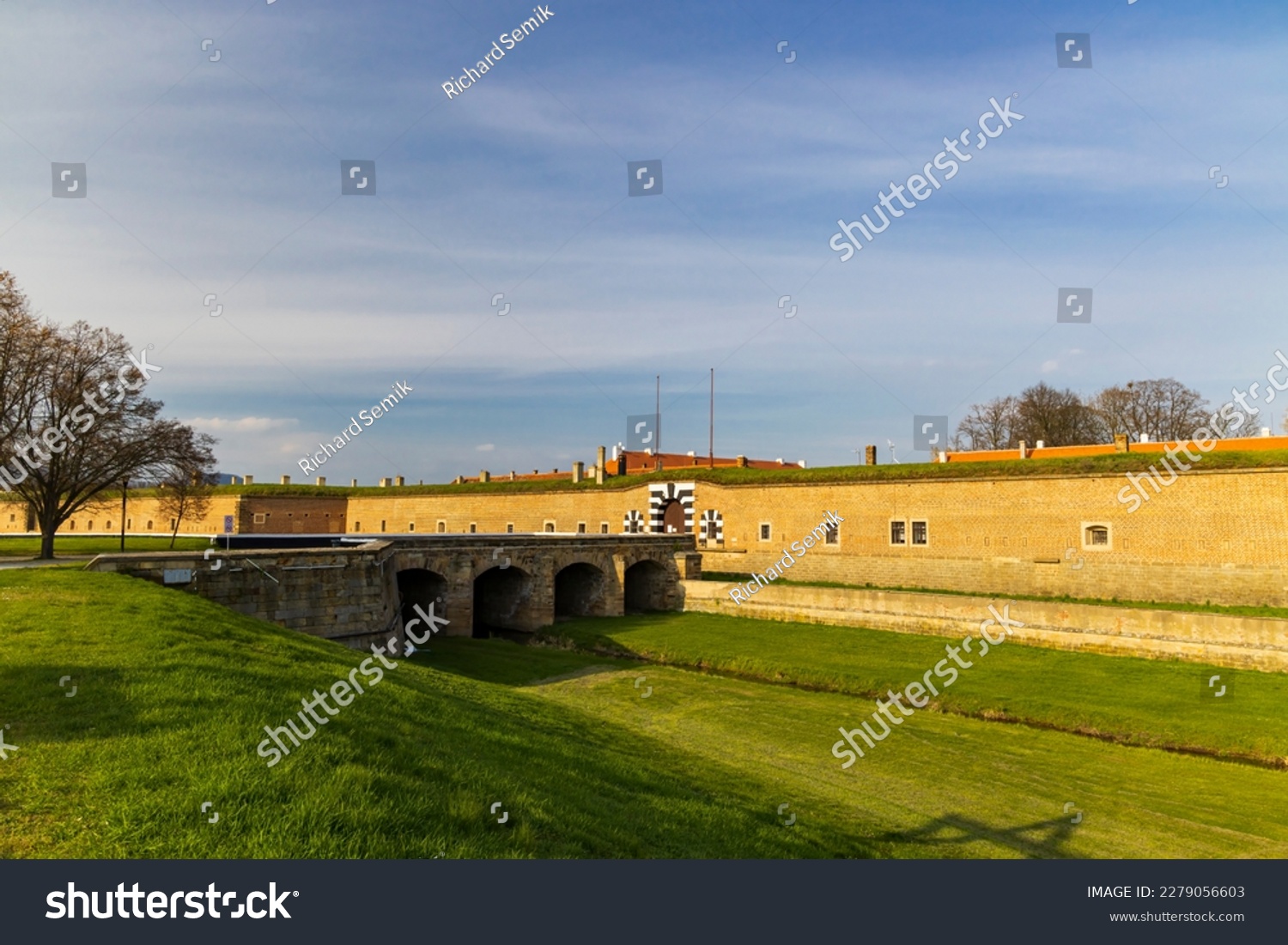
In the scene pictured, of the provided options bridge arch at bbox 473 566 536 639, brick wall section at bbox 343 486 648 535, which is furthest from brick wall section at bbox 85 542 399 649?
brick wall section at bbox 343 486 648 535

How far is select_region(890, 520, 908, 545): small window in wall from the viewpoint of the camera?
3180 centimetres

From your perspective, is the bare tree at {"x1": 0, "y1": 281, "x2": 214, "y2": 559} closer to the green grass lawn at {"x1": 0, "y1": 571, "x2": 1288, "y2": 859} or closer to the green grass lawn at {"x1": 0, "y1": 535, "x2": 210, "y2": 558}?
the green grass lawn at {"x1": 0, "y1": 535, "x2": 210, "y2": 558}

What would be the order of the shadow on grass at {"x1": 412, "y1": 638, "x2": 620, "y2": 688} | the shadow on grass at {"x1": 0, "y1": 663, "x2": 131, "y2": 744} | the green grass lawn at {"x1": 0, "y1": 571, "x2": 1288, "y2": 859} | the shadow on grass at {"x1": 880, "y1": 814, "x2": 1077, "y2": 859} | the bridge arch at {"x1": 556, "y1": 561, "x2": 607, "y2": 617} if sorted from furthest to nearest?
the bridge arch at {"x1": 556, "y1": 561, "x2": 607, "y2": 617}
the shadow on grass at {"x1": 412, "y1": 638, "x2": 620, "y2": 688}
the shadow on grass at {"x1": 880, "y1": 814, "x2": 1077, "y2": 859}
the shadow on grass at {"x1": 0, "y1": 663, "x2": 131, "y2": 744}
the green grass lawn at {"x1": 0, "y1": 571, "x2": 1288, "y2": 859}

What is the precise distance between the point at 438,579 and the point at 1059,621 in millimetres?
19247

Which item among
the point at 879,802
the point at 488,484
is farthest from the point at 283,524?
the point at 879,802

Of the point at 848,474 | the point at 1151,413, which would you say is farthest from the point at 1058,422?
the point at 848,474

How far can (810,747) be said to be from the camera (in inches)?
578

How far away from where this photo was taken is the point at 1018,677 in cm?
1948

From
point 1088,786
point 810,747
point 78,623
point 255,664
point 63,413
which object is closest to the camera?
point 255,664

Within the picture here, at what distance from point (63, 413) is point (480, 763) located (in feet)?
Result: 65.0

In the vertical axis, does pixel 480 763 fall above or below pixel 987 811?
above

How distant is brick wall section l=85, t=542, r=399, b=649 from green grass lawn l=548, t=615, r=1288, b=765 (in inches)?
359

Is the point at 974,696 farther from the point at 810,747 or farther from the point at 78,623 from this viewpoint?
the point at 78,623

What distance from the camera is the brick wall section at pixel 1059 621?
18906 millimetres
